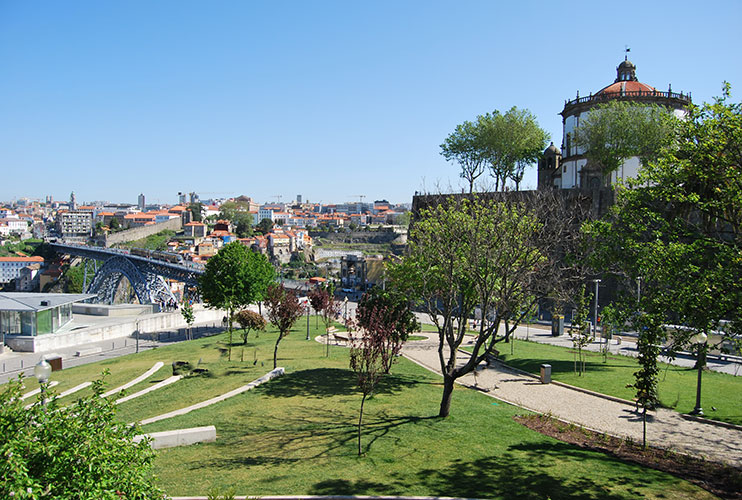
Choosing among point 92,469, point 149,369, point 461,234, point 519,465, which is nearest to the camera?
point 92,469

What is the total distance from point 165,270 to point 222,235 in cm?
6867

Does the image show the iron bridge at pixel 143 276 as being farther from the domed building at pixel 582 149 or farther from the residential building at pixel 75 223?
the residential building at pixel 75 223

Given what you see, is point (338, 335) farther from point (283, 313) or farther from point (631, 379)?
point (631, 379)

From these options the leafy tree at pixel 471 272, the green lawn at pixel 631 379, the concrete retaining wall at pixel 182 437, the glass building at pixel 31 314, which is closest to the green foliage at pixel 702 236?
the leafy tree at pixel 471 272

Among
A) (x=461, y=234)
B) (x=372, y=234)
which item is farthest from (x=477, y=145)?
(x=372, y=234)

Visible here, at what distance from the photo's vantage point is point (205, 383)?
17531mm

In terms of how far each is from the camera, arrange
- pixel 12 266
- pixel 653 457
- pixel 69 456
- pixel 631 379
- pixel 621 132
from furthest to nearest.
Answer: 1. pixel 12 266
2. pixel 621 132
3. pixel 631 379
4. pixel 653 457
5. pixel 69 456

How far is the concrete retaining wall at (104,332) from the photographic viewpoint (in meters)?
35.4

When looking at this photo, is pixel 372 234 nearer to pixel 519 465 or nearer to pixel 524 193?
pixel 524 193

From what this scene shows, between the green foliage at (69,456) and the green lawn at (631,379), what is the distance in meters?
14.6

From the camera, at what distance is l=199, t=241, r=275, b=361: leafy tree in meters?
34.5

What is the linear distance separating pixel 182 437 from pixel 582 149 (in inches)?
1724

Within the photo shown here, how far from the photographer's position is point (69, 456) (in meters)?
5.18

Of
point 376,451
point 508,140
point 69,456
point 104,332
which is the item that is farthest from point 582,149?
point 69,456
